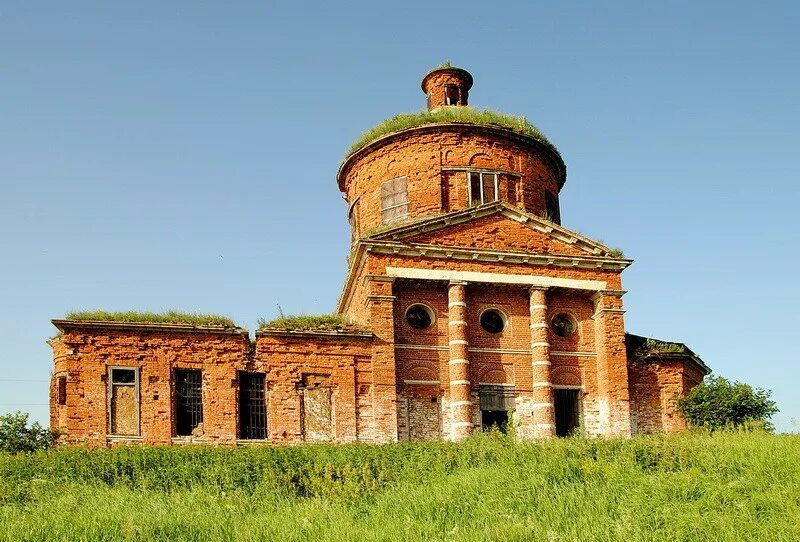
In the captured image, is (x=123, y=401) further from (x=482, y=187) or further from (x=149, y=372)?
(x=482, y=187)

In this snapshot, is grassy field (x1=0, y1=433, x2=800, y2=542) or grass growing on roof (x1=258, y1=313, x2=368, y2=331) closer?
grassy field (x1=0, y1=433, x2=800, y2=542)

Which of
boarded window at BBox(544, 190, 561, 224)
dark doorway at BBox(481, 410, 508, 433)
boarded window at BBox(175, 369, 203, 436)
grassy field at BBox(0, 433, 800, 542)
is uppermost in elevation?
boarded window at BBox(544, 190, 561, 224)

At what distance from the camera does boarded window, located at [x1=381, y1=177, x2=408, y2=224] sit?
27.1 metres

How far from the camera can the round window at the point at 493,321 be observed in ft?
79.9

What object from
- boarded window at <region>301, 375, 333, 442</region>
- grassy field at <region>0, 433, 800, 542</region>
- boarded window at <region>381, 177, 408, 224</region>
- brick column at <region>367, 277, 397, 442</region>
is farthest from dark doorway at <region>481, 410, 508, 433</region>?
boarded window at <region>381, 177, 408, 224</region>

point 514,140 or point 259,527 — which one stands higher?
point 514,140

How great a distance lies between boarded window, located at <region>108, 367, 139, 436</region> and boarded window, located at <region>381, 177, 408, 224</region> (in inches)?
358

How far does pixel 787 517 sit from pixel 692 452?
3.58 meters

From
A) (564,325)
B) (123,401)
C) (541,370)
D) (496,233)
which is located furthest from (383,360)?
(123,401)

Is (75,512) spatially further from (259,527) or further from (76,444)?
(76,444)

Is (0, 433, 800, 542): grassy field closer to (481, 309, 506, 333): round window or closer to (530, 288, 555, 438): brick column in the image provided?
(530, 288, 555, 438): brick column

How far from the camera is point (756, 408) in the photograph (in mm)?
24125

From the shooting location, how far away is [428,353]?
77.6 ft

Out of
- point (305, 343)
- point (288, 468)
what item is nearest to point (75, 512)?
point (288, 468)
